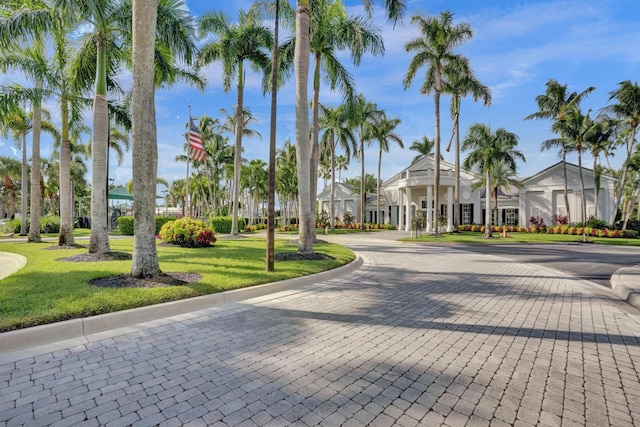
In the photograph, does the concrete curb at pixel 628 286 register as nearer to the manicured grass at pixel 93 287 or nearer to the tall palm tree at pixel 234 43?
the manicured grass at pixel 93 287

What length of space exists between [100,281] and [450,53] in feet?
92.0

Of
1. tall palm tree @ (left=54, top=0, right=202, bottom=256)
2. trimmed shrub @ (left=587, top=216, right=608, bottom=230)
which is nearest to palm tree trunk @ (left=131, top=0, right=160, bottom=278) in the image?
tall palm tree @ (left=54, top=0, right=202, bottom=256)

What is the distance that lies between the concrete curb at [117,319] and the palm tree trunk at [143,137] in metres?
1.79

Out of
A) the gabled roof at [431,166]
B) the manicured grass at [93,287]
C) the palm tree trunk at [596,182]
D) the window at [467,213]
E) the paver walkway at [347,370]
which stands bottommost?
the paver walkway at [347,370]

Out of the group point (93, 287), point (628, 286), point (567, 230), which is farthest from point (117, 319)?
point (567, 230)

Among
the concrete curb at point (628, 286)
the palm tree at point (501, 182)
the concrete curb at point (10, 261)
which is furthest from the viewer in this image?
the palm tree at point (501, 182)

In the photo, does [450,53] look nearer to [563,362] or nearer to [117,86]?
[117,86]

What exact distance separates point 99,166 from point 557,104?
3879 cm

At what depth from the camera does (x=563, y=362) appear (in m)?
3.74

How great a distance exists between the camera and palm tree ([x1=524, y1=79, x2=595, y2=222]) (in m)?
30.6

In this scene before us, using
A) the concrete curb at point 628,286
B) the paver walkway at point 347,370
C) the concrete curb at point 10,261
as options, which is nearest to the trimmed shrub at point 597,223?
the concrete curb at point 628,286

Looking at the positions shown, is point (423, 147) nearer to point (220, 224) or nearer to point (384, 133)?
point (384, 133)

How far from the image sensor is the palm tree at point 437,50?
2500cm

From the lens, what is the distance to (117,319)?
4.90 metres
